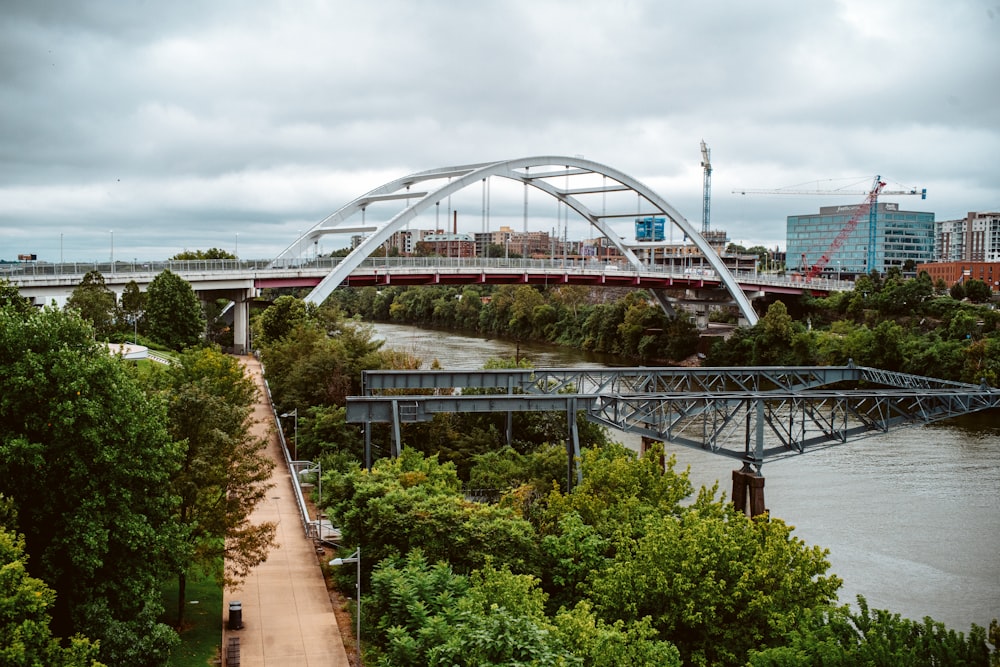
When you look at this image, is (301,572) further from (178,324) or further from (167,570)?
(178,324)

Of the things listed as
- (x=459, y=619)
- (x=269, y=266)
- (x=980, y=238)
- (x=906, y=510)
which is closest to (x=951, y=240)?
(x=980, y=238)

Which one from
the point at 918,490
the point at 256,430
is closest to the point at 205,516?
the point at 256,430

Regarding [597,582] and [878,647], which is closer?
[878,647]

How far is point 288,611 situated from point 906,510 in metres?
21.3

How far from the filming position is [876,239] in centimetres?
16875

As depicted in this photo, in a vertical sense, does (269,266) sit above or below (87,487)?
above

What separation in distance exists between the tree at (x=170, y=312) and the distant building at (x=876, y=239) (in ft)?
424

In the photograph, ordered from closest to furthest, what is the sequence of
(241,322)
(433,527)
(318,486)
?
(433,527), (318,486), (241,322)

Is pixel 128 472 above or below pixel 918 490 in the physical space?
above

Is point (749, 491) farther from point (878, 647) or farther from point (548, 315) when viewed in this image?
point (548, 315)

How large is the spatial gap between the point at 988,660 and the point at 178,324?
4993 centimetres

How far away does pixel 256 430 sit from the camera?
1563 inches

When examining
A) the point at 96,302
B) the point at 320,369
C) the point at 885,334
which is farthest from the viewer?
the point at 885,334

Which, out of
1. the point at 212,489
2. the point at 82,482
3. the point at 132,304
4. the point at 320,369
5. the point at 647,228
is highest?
the point at 647,228
